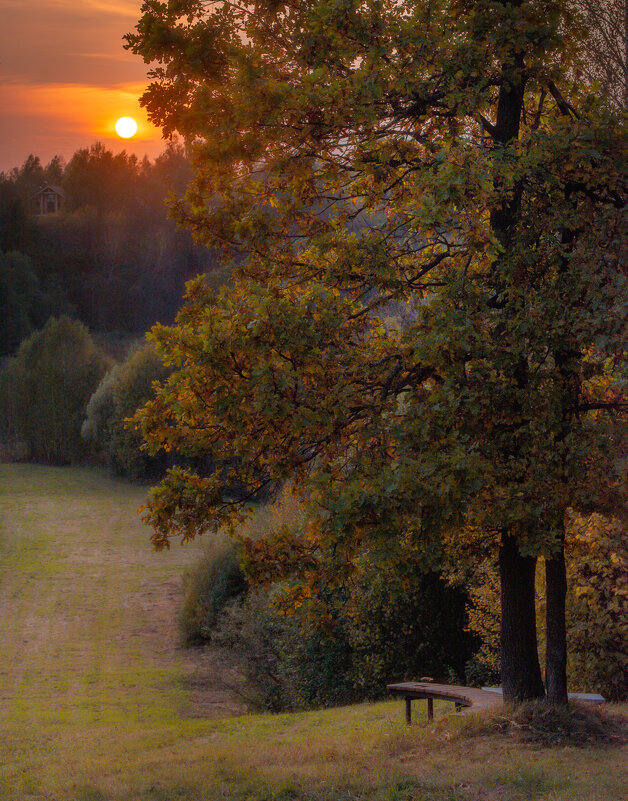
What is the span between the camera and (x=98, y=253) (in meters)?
79.9

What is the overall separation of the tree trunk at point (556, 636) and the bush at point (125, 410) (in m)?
41.9

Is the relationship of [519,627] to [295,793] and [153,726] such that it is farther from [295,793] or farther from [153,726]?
[153,726]

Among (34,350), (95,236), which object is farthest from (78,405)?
(95,236)

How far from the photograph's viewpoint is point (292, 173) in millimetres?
9797

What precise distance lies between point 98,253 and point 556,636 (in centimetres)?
7523

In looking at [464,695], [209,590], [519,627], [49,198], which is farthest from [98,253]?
[519,627]

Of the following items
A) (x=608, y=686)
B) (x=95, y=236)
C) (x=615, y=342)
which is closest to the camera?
(x=615, y=342)

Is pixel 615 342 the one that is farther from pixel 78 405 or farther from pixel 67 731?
pixel 78 405

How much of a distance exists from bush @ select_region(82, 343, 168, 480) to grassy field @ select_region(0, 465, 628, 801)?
9.44m

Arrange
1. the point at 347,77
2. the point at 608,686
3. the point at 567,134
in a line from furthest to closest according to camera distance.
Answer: the point at 608,686 < the point at 347,77 < the point at 567,134

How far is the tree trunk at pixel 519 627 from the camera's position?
10148mm

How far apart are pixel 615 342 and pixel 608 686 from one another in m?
7.07

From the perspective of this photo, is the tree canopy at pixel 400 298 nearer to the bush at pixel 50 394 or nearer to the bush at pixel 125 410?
the bush at pixel 125 410

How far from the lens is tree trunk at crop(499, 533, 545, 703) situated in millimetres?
10148
